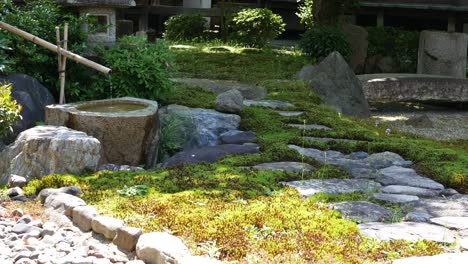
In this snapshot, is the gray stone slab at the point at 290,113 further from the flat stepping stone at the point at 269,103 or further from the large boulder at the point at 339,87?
the large boulder at the point at 339,87

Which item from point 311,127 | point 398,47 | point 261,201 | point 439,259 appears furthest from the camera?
point 398,47

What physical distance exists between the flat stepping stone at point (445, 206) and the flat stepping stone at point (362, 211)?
1.26 feet

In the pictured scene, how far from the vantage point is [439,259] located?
454cm

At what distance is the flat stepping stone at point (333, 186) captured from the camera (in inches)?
252

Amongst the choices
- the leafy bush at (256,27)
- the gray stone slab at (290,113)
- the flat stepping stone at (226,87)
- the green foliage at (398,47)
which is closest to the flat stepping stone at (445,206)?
the gray stone slab at (290,113)

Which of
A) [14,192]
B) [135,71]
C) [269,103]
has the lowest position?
[14,192]

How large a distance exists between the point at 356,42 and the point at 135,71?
9593 millimetres

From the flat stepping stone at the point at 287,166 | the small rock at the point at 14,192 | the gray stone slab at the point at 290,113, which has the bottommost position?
the small rock at the point at 14,192

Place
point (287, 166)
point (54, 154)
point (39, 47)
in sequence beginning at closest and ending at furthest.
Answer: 1. point (54, 154)
2. point (287, 166)
3. point (39, 47)

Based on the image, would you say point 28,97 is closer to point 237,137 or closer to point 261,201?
point 237,137

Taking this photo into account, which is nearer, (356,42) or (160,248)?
(160,248)

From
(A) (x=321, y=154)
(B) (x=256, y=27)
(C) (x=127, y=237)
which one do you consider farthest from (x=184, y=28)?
(C) (x=127, y=237)

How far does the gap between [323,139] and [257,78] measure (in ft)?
17.4

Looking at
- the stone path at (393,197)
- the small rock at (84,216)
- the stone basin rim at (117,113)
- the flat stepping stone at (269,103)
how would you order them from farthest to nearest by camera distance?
the flat stepping stone at (269,103), the stone basin rim at (117,113), the small rock at (84,216), the stone path at (393,197)
